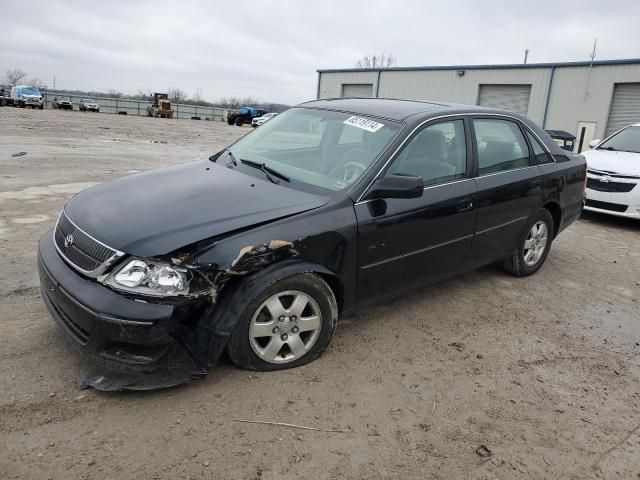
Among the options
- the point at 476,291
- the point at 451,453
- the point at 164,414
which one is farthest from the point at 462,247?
the point at 164,414

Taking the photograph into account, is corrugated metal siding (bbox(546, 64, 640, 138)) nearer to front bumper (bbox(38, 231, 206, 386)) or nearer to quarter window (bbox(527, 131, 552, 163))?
quarter window (bbox(527, 131, 552, 163))

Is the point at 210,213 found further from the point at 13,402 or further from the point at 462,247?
the point at 462,247

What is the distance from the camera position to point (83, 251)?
2.85 metres

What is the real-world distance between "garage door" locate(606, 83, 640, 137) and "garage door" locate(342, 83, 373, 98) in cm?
1453

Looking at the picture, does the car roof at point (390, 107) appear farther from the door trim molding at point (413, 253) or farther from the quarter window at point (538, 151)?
the door trim molding at point (413, 253)

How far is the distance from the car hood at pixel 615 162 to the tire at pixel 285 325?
6526 mm

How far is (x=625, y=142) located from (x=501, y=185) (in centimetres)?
597

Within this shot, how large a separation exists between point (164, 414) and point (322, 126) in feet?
8.20

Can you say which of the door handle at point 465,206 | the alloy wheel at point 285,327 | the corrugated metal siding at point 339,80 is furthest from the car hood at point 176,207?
the corrugated metal siding at point 339,80

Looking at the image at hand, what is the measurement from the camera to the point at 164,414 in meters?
2.64

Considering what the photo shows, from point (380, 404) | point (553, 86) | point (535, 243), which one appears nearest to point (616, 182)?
point (535, 243)

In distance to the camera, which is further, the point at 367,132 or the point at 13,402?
the point at 367,132

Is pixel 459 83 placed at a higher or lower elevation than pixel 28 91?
higher

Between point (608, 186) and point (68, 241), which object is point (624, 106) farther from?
point (68, 241)
